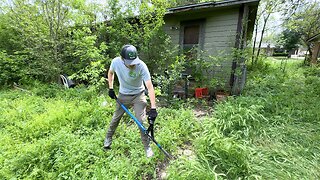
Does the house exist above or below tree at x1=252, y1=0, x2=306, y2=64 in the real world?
below

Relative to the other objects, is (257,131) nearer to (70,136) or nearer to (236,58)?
(236,58)

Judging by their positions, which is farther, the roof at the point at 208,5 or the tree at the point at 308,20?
the tree at the point at 308,20

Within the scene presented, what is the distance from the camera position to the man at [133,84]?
6.93ft

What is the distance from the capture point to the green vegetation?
195 cm

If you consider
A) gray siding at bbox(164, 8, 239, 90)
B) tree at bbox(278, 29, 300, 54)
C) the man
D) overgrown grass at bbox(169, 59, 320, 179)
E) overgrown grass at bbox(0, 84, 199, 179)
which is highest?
tree at bbox(278, 29, 300, 54)

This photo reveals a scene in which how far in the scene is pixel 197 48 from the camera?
5500 millimetres

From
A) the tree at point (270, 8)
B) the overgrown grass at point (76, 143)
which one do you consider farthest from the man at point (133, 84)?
the tree at point (270, 8)

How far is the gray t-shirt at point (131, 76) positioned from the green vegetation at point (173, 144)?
883 millimetres

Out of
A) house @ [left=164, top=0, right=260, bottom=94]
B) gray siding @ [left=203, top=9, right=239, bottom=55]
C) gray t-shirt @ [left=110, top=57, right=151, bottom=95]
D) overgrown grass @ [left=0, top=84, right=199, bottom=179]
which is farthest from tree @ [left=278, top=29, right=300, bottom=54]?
gray t-shirt @ [left=110, top=57, right=151, bottom=95]

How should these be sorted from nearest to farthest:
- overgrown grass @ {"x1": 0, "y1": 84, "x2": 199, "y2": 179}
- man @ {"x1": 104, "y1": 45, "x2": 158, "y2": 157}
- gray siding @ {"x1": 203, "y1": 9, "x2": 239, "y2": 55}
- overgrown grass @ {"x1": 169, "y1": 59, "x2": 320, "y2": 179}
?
1. overgrown grass @ {"x1": 169, "y1": 59, "x2": 320, "y2": 179}
2. overgrown grass @ {"x1": 0, "y1": 84, "x2": 199, "y2": 179}
3. man @ {"x1": 104, "y1": 45, "x2": 158, "y2": 157}
4. gray siding @ {"x1": 203, "y1": 9, "x2": 239, "y2": 55}

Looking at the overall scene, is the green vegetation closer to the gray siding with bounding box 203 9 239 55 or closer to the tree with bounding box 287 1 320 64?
the gray siding with bounding box 203 9 239 55

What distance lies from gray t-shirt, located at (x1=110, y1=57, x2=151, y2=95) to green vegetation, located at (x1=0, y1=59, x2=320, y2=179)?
88cm

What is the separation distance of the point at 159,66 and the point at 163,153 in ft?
11.5

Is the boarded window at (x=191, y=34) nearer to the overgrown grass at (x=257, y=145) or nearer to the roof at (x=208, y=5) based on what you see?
the roof at (x=208, y=5)
